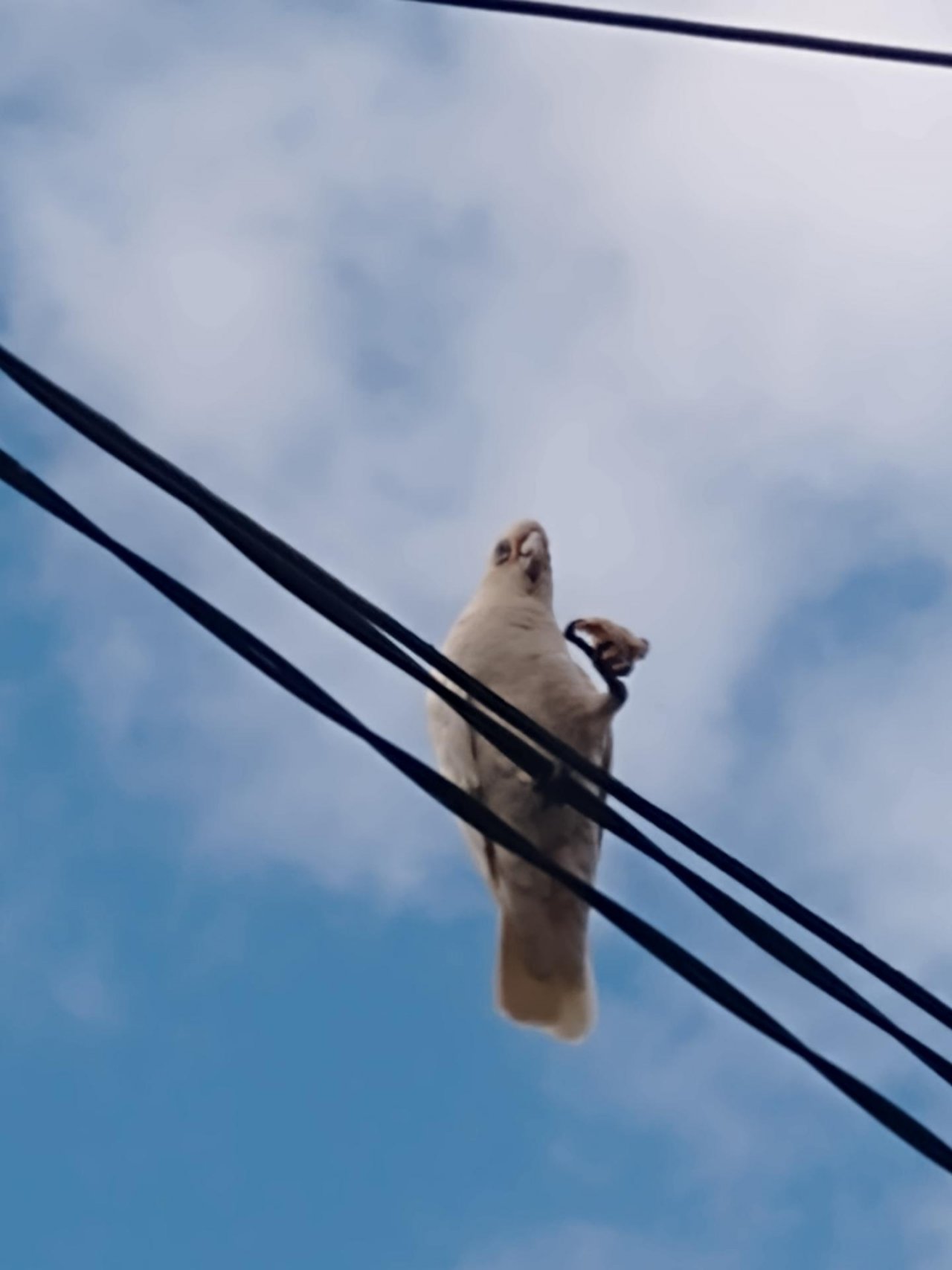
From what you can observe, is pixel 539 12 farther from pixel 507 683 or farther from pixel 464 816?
pixel 507 683

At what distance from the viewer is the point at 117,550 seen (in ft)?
7.88

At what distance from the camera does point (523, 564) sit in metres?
5.62

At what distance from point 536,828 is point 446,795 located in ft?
7.65

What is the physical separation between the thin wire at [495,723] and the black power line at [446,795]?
0.48 ft

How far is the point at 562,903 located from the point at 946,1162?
265 cm

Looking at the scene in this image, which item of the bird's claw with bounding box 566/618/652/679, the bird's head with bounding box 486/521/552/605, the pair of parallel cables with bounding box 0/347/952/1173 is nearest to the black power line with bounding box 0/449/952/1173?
the pair of parallel cables with bounding box 0/347/952/1173

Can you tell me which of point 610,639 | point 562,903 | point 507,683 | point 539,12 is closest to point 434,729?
point 507,683

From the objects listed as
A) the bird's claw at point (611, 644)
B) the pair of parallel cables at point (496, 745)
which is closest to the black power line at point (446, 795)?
the pair of parallel cables at point (496, 745)

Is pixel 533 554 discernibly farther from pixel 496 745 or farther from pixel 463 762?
pixel 496 745

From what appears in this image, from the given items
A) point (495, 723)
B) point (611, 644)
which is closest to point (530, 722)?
point (495, 723)

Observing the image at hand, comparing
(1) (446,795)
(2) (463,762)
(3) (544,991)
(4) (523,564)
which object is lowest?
(1) (446,795)

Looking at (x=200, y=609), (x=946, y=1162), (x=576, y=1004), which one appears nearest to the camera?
(x=946, y=1162)

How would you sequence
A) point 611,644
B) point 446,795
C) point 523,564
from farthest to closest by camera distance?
point 523,564, point 611,644, point 446,795

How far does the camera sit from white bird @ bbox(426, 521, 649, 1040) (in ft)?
15.9
